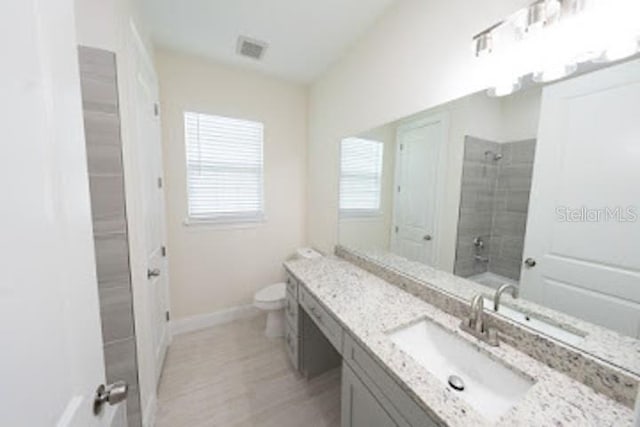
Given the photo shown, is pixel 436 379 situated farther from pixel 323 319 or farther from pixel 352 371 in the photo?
pixel 323 319

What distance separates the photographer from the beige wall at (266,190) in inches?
90.0

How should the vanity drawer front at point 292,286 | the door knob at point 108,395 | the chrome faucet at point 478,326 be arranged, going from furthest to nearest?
1. the vanity drawer front at point 292,286
2. the chrome faucet at point 478,326
3. the door knob at point 108,395

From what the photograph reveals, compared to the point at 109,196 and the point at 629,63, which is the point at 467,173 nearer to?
the point at 629,63

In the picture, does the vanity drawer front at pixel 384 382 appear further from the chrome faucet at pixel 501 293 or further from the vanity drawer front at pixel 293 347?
the vanity drawer front at pixel 293 347

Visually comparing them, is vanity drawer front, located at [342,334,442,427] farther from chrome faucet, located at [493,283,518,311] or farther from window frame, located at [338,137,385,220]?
window frame, located at [338,137,385,220]

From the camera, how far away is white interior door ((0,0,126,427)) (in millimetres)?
355

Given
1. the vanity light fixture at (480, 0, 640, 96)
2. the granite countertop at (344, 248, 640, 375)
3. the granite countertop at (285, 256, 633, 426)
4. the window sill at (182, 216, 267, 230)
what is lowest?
the granite countertop at (285, 256, 633, 426)

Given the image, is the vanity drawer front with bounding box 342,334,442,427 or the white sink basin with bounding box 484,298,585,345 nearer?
the vanity drawer front with bounding box 342,334,442,427

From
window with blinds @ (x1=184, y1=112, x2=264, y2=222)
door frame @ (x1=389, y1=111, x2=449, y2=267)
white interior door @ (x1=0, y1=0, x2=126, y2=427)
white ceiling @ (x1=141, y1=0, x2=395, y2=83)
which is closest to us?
white interior door @ (x1=0, y1=0, x2=126, y2=427)

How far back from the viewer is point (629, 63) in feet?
2.61

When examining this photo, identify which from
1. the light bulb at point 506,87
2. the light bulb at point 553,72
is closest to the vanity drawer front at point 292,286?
the light bulb at point 506,87

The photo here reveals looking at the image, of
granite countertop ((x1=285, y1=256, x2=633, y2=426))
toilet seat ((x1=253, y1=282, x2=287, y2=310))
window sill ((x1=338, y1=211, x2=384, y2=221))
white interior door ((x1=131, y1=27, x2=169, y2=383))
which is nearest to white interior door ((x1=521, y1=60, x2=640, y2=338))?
granite countertop ((x1=285, y1=256, x2=633, y2=426))

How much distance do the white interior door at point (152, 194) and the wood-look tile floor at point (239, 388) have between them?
0.20m

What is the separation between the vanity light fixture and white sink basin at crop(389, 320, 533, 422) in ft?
3.67
